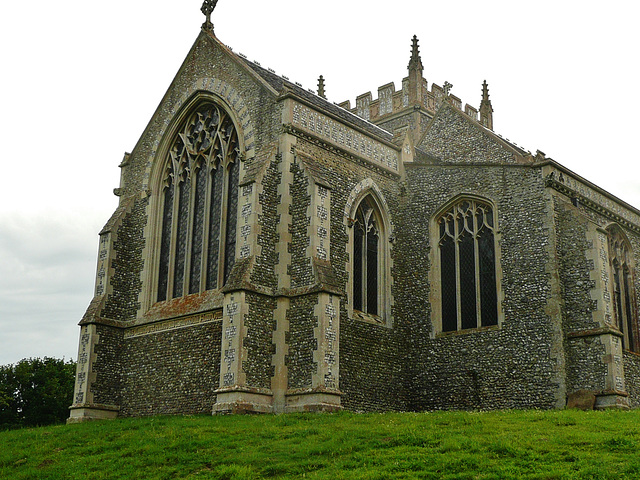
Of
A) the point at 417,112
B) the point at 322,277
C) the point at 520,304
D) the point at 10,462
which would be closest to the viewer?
the point at 10,462

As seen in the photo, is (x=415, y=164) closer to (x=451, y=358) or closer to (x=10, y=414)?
(x=451, y=358)

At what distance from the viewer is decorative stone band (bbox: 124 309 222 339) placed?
2403 centimetres

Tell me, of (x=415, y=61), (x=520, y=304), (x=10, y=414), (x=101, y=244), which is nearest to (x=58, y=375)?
(x=10, y=414)

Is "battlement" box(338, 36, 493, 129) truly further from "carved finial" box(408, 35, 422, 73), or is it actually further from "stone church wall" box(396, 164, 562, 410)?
"stone church wall" box(396, 164, 562, 410)

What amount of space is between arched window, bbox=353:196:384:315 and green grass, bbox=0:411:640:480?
6.47 metres

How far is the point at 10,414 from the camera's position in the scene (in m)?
44.8

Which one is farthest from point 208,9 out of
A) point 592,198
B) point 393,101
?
point 393,101

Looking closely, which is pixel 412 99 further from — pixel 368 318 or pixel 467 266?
pixel 368 318

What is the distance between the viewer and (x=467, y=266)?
26812 mm

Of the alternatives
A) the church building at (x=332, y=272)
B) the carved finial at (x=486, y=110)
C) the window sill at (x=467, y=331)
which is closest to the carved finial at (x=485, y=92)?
the carved finial at (x=486, y=110)

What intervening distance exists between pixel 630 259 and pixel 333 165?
12.5 m

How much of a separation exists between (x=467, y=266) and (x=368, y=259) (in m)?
3.49

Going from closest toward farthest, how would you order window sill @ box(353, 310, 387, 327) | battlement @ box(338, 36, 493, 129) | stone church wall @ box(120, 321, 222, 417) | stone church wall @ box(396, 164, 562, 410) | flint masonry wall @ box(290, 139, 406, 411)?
stone church wall @ box(120, 321, 222, 417) → flint masonry wall @ box(290, 139, 406, 411) → stone church wall @ box(396, 164, 562, 410) → window sill @ box(353, 310, 387, 327) → battlement @ box(338, 36, 493, 129)

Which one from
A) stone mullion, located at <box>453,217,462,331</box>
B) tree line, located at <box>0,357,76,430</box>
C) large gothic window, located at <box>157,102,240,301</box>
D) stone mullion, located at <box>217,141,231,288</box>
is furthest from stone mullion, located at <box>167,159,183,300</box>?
tree line, located at <box>0,357,76,430</box>
